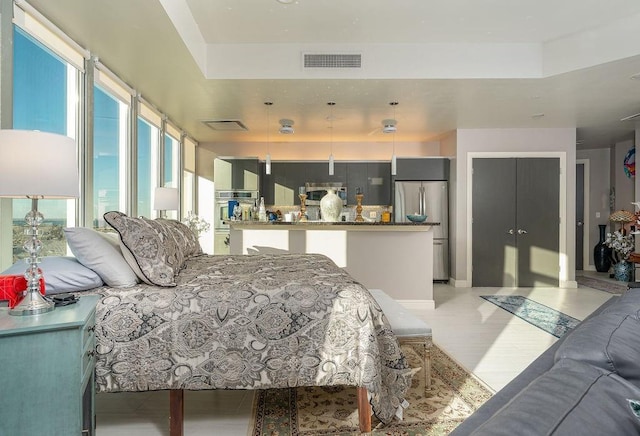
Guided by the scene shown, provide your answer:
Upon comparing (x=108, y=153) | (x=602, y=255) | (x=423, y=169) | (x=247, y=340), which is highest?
(x=423, y=169)

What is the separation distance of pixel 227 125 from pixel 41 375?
5.63 m

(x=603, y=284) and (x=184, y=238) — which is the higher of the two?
(x=184, y=238)

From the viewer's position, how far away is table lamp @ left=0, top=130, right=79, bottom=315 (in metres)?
1.58

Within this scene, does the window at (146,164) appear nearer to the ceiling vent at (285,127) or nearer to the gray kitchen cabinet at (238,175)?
the gray kitchen cabinet at (238,175)

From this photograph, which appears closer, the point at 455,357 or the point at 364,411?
the point at 364,411

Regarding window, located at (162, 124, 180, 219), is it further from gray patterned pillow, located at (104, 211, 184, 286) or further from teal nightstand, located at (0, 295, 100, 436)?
teal nightstand, located at (0, 295, 100, 436)

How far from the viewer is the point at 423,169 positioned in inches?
288

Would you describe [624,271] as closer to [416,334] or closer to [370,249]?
[370,249]

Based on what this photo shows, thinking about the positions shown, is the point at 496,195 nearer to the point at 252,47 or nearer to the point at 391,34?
the point at 391,34

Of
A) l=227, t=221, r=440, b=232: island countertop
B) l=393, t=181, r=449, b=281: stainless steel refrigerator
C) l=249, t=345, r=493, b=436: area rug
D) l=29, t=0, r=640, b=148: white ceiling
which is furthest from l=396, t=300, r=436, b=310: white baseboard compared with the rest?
l=29, t=0, r=640, b=148: white ceiling

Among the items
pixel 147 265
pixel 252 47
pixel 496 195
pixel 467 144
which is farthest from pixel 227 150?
pixel 147 265

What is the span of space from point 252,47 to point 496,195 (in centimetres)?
460

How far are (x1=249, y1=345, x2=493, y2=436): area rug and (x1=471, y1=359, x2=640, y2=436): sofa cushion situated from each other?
1.65 m

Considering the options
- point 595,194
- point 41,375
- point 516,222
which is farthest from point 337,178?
point 41,375
